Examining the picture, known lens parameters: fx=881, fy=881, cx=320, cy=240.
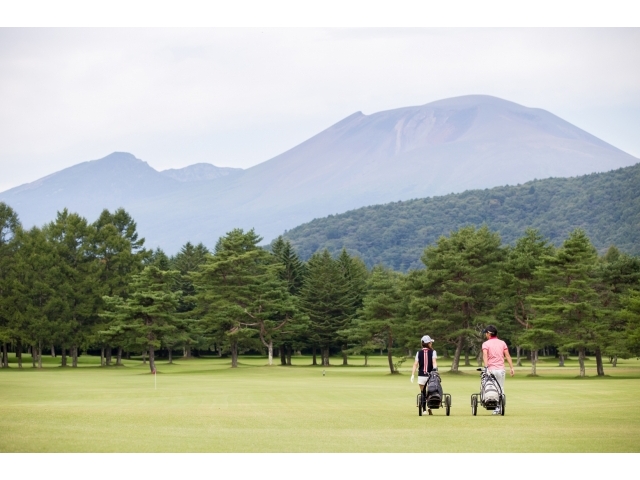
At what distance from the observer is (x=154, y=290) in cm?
6662

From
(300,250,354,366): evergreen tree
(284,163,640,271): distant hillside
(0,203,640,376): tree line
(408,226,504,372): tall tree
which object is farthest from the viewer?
(284,163,640,271): distant hillside

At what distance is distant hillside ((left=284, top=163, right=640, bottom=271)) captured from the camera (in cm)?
15675

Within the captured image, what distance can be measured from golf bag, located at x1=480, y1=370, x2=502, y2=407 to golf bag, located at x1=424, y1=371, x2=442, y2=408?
96 cm

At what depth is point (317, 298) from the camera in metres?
74.1

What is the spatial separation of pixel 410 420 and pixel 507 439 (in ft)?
13.5

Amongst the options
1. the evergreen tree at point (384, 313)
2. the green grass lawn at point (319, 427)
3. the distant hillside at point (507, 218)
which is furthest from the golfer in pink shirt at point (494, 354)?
the distant hillside at point (507, 218)

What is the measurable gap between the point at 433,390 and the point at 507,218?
174 meters

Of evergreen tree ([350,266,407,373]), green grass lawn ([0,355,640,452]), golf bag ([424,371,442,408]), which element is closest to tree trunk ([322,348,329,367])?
evergreen tree ([350,266,407,373])

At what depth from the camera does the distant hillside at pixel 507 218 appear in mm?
156750

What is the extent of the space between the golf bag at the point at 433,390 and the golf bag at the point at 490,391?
0.96 meters

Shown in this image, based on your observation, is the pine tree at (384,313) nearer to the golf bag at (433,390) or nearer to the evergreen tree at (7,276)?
the evergreen tree at (7,276)

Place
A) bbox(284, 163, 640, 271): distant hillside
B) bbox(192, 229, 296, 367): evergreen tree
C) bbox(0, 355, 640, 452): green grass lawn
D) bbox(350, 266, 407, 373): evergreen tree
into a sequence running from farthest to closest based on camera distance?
1. bbox(284, 163, 640, 271): distant hillside
2. bbox(192, 229, 296, 367): evergreen tree
3. bbox(350, 266, 407, 373): evergreen tree
4. bbox(0, 355, 640, 452): green grass lawn

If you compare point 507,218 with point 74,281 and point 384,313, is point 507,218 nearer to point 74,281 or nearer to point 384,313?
point 384,313

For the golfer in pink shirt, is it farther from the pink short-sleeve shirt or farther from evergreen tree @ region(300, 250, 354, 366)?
evergreen tree @ region(300, 250, 354, 366)
